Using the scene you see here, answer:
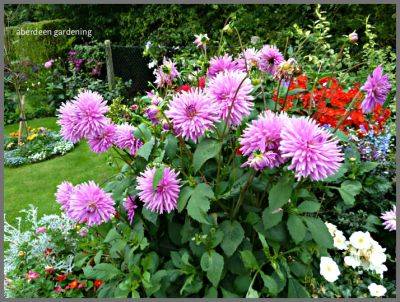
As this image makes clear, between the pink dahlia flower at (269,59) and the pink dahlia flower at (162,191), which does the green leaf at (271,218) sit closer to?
the pink dahlia flower at (162,191)

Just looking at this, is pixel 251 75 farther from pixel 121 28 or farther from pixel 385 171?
pixel 121 28

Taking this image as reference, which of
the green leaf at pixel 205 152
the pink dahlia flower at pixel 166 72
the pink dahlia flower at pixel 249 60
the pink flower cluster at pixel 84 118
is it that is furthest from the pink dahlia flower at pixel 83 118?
the pink dahlia flower at pixel 249 60

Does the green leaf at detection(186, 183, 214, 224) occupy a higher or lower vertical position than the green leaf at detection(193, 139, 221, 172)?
lower

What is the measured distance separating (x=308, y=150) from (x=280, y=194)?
0.24 metres

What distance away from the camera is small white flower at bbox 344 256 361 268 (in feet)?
6.77

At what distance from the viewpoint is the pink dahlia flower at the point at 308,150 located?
53.3 inches

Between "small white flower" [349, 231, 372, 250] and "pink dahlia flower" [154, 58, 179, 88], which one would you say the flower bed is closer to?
"pink dahlia flower" [154, 58, 179, 88]

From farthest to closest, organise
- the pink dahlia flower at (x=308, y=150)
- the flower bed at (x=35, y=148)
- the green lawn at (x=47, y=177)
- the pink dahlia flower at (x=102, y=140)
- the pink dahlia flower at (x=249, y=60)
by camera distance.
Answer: the flower bed at (x=35, y=148) < the green lawn at (x=47, y=177) < the pink dahlia flower at (x=249, y=60) < the pink dahlia flower at (x=102, y=140) < the pink dahlia flower at (x=308, y=150)

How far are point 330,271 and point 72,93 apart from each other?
21.8ft

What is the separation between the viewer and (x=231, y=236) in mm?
1696

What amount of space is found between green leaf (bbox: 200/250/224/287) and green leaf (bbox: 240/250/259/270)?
8cm

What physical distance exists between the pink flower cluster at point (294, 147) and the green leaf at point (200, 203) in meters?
0.23

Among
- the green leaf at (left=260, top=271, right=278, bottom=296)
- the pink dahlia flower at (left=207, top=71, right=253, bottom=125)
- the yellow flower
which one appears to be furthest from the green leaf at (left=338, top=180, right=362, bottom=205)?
the yellow flower

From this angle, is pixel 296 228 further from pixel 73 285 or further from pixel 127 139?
pixel 73 285
